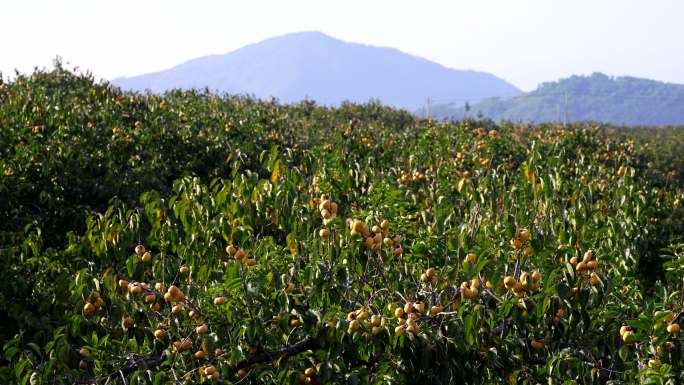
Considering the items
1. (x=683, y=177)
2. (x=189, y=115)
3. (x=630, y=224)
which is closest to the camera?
(x=630, y=224)

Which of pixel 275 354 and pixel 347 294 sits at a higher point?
pixel 347 294

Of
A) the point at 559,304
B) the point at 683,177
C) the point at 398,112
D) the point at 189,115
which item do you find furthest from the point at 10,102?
the point at 683,177

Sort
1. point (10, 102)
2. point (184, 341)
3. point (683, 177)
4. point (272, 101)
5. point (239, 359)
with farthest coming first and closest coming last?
point (683, 177)
point (272, 101)
point (10, 102)
point (184, 341)
point (239, 359)

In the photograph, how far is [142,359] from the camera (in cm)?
363

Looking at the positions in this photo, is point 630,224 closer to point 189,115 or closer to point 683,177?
point 189,115

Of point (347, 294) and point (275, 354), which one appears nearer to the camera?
point (275, 354)

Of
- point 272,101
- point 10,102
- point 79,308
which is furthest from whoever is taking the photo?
point 272,101

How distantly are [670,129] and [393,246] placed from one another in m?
44.0

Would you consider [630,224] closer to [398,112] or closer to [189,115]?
[189,115]

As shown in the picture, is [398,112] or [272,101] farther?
[398,112]

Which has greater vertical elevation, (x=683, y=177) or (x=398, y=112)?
(x=398, y=112)

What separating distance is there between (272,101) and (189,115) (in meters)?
9.42

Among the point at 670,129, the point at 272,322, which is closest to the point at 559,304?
the point at 272,322

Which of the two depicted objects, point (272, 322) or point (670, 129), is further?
point (670, 129)
